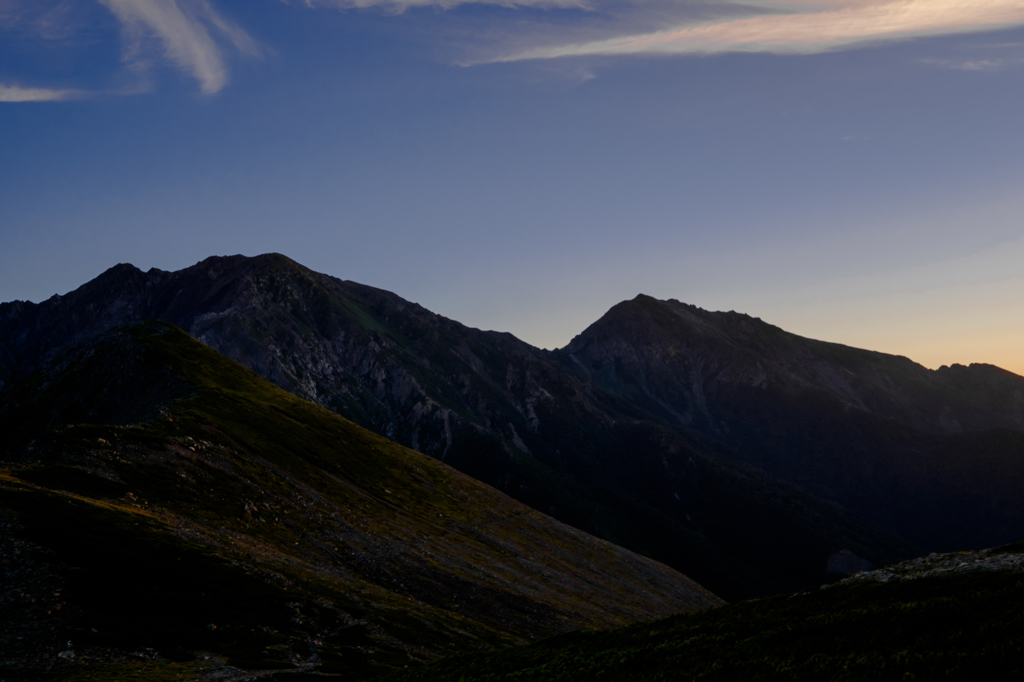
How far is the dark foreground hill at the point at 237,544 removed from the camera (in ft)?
168

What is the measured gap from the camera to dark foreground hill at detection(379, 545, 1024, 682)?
29.9 m

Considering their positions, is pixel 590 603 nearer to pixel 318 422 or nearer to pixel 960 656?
pixel 318 422

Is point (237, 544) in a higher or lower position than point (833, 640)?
lower

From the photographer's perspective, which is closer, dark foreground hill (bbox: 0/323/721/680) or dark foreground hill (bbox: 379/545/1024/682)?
dark foreground hill (bbox: 379/545/1024/682)

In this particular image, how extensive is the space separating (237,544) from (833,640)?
223 feet

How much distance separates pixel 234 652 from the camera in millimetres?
52000

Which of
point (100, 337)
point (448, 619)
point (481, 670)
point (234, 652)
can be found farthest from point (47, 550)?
point (100, 337)

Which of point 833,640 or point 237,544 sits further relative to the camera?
point 237,544

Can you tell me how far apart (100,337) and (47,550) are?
13729 centimetres

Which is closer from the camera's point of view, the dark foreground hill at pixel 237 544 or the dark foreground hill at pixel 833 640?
the dark foreground hill at pixel 833 640

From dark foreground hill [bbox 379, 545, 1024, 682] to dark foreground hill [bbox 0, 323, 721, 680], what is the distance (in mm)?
19165

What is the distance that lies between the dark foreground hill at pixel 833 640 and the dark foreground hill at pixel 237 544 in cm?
1917

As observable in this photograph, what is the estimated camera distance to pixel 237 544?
8006 cm

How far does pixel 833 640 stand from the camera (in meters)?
34.9
